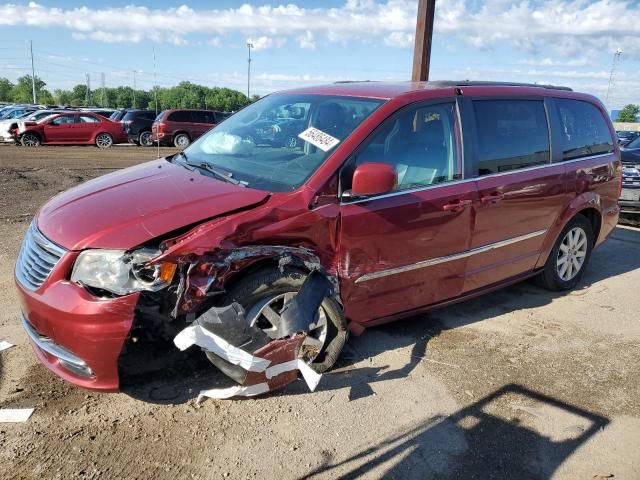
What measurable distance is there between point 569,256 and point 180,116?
19699 mm

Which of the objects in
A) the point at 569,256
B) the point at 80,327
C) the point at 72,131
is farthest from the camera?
the point at 72,131

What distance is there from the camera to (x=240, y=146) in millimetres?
3844

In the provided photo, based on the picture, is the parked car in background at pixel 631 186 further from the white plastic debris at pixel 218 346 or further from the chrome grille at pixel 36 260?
the chrome grille at pixel 36 260

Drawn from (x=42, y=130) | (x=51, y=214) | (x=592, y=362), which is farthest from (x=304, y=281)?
(x=42, y=130)

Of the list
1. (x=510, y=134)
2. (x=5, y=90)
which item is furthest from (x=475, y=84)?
(x=5, y=90)

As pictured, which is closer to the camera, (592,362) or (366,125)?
(366,125)

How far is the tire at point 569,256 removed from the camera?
4.95 meters

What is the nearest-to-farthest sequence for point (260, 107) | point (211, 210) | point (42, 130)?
point (211, 210), point (260, 107), point (42, 130)

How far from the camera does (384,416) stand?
9.98 feet

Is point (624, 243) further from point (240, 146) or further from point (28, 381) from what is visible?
point (28, 381)

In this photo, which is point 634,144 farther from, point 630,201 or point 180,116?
point 180,116

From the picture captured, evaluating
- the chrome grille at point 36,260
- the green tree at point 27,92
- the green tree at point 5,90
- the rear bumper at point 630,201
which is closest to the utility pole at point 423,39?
the rear bumper at point 630,201

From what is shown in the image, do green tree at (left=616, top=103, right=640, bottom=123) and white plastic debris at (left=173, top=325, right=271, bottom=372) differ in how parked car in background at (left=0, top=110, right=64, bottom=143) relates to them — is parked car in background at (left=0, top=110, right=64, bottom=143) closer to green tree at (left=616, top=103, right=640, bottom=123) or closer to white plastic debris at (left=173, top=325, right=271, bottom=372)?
white plastic debris at (left=173, top=325, right=271, bottom=372)

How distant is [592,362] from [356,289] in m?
1.93
